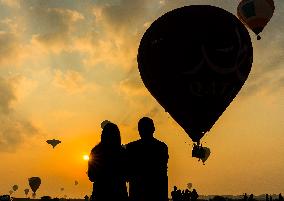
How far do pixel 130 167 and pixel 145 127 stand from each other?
0.67m

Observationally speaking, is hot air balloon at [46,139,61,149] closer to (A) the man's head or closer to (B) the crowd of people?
(B) the crowd of people

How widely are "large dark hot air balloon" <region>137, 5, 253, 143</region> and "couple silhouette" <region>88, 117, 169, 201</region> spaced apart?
635cm

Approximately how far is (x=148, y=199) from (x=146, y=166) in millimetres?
506

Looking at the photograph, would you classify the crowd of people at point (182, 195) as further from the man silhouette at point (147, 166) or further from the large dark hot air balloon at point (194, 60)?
the man silhouette at point (147, 166)

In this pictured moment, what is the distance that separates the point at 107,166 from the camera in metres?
6.62

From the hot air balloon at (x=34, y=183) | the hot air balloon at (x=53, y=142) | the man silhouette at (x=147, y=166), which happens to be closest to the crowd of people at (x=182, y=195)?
the man silhouette at (x=147, y=166)

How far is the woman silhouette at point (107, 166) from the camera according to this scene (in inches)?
260

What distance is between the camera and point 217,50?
524 inches

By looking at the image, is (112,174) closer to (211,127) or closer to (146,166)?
(146,166)

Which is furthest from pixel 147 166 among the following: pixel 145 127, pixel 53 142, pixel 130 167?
pixel 53 142

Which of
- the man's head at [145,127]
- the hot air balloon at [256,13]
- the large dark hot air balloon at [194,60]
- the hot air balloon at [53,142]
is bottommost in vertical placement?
the man's head at [145,127]

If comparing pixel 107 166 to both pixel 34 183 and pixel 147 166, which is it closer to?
pixel 147 166

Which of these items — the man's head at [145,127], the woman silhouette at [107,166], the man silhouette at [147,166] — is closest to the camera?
the woman silhouette at [107,166]

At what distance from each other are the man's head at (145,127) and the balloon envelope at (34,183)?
12563 centimetres
